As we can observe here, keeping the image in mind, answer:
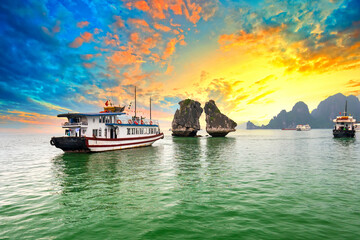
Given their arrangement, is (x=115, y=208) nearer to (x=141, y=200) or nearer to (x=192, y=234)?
(x=141, y=200)

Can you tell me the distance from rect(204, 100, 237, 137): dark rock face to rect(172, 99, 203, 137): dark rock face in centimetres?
825

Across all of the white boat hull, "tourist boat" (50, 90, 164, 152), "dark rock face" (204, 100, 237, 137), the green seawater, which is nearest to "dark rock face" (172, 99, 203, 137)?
"dark rock face" (204, 100, 237, 137)

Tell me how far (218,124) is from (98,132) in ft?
268

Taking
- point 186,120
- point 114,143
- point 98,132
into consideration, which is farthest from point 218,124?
point 98,132

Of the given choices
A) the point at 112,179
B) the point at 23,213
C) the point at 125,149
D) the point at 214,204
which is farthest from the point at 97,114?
the point at 214,204

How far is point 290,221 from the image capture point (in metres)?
7.77

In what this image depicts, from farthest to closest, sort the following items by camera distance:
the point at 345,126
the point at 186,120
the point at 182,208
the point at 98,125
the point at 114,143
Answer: the point at 186,120 < the point at 345,126 < the point at 114,143 < the point at 98,125 < the point at 182,208

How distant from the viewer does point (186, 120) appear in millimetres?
111125

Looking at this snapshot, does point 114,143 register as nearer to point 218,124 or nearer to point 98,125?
point 98,125

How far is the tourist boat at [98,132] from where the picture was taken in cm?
3112

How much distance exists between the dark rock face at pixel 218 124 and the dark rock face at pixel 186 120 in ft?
27.1

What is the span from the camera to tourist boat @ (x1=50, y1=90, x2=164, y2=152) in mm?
31125

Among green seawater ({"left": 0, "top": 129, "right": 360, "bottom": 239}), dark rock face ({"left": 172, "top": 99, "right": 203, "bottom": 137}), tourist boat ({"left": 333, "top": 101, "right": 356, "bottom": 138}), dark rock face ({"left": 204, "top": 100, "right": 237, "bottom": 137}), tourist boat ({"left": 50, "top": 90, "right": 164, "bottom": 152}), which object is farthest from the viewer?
dark rock face ({"left": 172, "top": 99, "right": 203, "bottom": 137})

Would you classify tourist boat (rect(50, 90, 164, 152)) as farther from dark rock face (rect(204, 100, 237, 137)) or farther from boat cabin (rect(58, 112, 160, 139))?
dark rock face (rect(204, 100, 237, 137))
